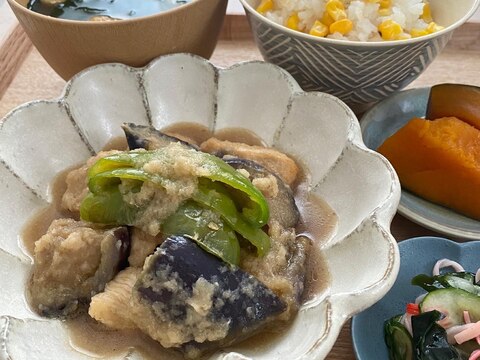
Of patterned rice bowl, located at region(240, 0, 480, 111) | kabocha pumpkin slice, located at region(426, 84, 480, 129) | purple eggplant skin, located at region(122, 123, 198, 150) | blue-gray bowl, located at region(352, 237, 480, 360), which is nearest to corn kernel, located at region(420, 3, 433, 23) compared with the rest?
patterned rice bowl, located at region(240, 0, 480, 111)

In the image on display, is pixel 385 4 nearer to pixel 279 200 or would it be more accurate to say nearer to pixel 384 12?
pixel 384 12

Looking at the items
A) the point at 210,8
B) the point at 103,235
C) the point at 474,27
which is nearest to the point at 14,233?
the point at 103,235

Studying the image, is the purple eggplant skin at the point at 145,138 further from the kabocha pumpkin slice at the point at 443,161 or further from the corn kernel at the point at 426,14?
the corn kernel at the point at 426,14

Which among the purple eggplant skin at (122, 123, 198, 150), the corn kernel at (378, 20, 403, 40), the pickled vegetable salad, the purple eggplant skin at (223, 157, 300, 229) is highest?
the purple eggplant skin at (122, 123, 198, 150)

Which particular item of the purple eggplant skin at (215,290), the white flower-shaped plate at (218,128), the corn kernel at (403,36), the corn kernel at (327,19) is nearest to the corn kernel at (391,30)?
the corn kernel at (403,36)

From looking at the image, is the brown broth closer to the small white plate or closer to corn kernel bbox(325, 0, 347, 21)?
the small white plate

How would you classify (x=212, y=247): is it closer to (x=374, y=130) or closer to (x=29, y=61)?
(x=374, y=130)
